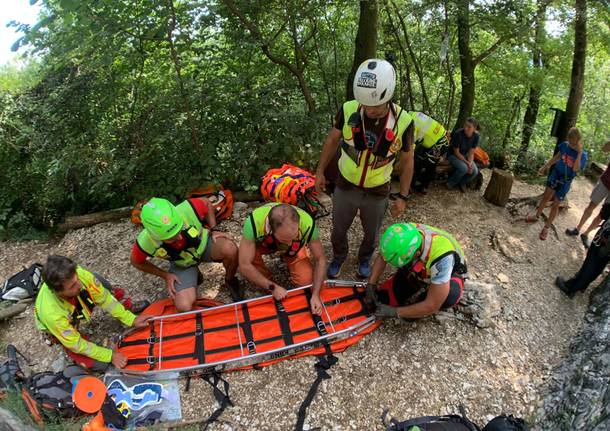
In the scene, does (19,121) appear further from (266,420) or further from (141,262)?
(266,420)

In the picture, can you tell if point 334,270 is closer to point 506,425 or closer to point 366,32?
point 506,425

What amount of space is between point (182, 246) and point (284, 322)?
1266mm

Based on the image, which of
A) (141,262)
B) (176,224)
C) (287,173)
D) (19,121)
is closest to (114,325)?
(141,262)

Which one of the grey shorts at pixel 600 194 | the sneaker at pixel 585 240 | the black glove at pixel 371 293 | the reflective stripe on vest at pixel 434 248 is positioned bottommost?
the black glove at pixel 371 293

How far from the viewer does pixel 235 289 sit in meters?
4.20

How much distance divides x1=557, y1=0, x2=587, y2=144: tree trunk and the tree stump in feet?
7.70

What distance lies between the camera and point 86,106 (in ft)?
19.2

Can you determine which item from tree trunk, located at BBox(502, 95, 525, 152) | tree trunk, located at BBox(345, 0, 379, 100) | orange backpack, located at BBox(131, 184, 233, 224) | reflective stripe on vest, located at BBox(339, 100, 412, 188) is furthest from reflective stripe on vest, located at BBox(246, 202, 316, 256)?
tree trunk, located at BBox(502, 95, 525, 152)

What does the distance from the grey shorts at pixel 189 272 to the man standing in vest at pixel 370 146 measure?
136cm

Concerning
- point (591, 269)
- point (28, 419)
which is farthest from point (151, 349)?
point (591, 269)

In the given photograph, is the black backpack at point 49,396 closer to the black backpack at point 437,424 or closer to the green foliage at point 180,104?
the black backpack at point 437,424

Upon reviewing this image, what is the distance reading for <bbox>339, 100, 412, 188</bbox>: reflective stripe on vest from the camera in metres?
3.27

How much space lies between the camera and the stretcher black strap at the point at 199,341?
3.46 metres

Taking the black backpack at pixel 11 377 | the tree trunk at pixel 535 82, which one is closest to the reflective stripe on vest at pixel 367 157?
the black backpack at pixel 11 377
